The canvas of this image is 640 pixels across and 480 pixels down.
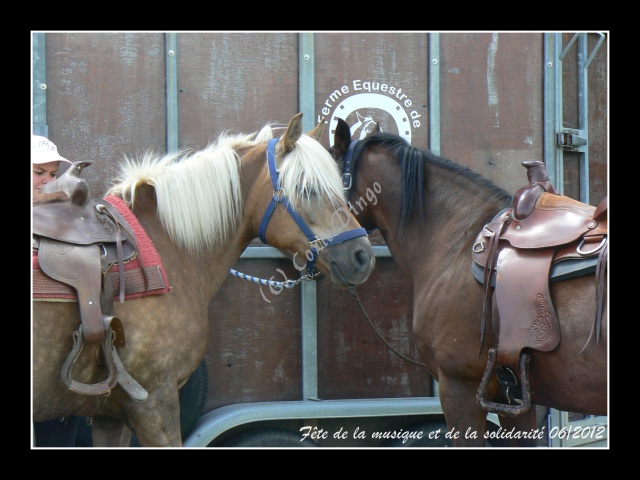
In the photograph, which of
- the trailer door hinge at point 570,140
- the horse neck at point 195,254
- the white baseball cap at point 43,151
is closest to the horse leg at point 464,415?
the horse neck at point 195,254

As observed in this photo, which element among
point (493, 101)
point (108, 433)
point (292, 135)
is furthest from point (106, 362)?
point (493, 101)

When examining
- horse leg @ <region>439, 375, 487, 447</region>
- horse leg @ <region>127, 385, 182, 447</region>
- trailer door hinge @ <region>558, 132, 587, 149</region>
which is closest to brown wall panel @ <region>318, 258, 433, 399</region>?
horse leg @ <region>439, 375, 487, 447</region>

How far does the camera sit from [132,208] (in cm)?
274

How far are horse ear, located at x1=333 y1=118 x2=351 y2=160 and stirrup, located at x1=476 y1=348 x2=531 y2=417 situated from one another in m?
1.34

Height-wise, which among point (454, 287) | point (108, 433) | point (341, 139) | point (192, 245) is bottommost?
point (108, 433)

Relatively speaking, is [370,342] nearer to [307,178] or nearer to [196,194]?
[307,178]

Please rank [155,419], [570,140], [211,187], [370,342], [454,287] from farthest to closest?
1. [570,140]
2. [370,342]
3. [454,287]
4. [211,187]
5. [155,419]

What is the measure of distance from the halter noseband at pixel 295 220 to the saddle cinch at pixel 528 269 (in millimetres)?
647

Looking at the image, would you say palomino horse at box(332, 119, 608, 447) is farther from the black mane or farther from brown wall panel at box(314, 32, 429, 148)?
brown wall panel at box(314, 32, 429, 148)

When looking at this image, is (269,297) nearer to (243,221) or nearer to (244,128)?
(243,221)

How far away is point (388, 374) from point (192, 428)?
46.0 inches

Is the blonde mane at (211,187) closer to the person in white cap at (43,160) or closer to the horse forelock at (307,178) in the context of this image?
the horse forelock at (307,178)

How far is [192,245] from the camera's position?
109 inches

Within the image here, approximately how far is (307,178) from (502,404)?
4.36 ft
